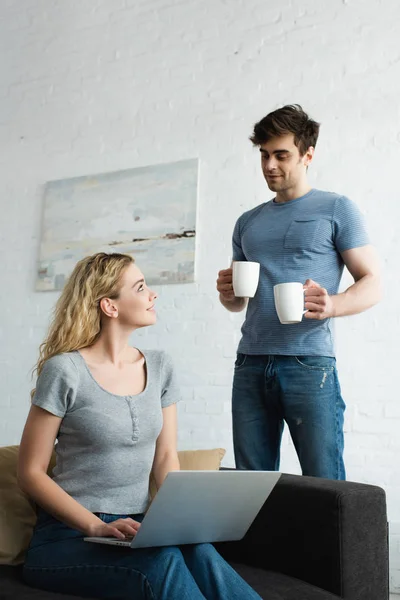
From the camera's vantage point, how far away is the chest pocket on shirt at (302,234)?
2232mm

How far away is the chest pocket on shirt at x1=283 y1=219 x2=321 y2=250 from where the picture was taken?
223 centimetres

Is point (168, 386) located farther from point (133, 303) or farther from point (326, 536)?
point (326, 536)

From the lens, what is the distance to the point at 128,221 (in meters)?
4.04

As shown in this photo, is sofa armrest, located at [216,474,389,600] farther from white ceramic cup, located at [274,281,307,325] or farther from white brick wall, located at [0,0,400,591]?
white brick wall, located at [0,0,400,591]

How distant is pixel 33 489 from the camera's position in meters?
1.67

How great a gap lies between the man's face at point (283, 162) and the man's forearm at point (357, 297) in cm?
39

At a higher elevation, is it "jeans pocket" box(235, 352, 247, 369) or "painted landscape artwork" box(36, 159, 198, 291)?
"painted landscape artwork" box(36, 159, 198, 291)

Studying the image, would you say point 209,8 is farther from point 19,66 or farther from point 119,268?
A: point 119,268

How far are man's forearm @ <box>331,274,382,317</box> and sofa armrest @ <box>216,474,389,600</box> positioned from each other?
1.69 feet

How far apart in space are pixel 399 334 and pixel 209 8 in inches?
80.0

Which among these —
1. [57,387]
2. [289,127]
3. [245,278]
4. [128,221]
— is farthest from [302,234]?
[128,221]

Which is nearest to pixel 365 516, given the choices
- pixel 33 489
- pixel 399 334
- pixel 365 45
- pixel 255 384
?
pixel 255 384

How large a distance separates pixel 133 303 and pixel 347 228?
2.32ft

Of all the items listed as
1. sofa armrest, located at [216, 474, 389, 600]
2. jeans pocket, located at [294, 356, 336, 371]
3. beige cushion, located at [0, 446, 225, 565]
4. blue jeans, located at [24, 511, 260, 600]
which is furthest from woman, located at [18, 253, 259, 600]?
jeans pocket, located at [294, 356, 336, 371]
